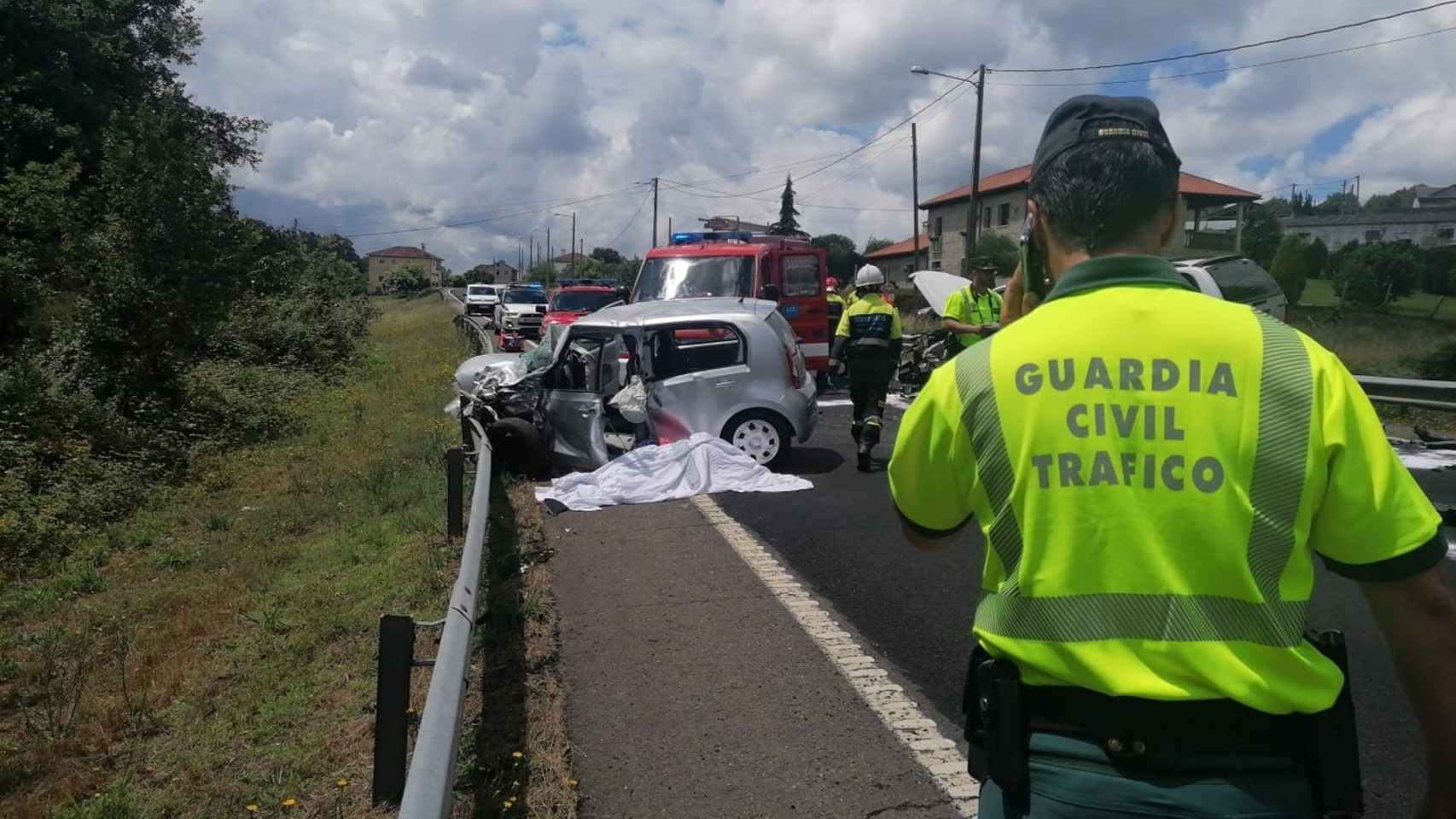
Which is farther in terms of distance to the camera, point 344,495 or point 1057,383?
point 344,495

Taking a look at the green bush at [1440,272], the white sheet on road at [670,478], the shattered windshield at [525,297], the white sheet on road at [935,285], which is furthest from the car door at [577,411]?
the green bush at [1440,272]

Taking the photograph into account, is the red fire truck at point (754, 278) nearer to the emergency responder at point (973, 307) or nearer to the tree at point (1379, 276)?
the emergency responder at point (973, 307)

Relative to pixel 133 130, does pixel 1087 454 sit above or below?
below

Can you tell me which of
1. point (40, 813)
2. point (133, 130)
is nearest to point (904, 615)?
point (40, 813)

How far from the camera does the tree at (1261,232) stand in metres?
41.5

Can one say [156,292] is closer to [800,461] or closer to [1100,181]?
[800,461]

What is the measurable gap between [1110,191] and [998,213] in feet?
207

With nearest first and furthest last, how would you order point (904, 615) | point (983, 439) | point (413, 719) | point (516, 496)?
point (983, 439) < point (413, 719) < point (904, 615) < point (516, 496)

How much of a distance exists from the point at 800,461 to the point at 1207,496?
30.0ft

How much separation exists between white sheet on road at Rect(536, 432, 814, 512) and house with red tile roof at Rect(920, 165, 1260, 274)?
39.6 metres

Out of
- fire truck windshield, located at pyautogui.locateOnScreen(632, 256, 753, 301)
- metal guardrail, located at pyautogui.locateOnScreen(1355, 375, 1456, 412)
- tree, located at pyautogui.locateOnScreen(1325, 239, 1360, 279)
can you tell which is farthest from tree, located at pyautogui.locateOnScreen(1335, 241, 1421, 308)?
fire truck windshield, located at pyautogui.locateOnScreen(632, 256, 753, 301)

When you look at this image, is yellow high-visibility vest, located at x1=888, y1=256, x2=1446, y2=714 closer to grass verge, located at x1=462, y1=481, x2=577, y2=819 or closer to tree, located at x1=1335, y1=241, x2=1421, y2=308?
grass verge, located at x1=462, y1=481, x2=577, y2=819

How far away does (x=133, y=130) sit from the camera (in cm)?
1413

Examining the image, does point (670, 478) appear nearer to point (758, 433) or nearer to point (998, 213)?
point (758, 433)
